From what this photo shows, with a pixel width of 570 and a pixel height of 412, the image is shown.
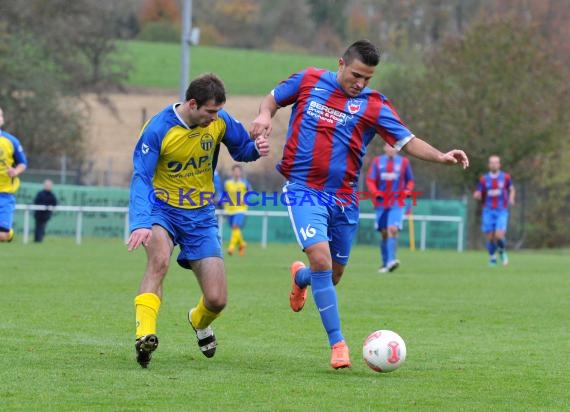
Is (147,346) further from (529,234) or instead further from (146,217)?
(529,234)

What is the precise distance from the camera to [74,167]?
37.5 metres

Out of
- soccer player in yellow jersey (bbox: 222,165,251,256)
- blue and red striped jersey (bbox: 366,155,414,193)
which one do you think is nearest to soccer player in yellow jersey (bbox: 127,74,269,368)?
blue and red striped jersey (bbox: 366,155,414,193)

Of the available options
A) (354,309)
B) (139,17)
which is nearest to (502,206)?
(354,309)

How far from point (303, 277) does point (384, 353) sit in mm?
1676

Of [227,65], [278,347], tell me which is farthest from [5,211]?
[227,65]

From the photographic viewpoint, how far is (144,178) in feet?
26.0

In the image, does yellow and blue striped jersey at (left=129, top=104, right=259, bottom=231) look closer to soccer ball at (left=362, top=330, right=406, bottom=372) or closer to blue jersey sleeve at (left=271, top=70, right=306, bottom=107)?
blue jersey sleeve at (left=271, top=70, right=306, bottom=107)

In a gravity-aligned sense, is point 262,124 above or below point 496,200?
above

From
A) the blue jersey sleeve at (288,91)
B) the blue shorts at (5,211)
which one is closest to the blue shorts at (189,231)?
the blue jersey sleeve at (288,91)

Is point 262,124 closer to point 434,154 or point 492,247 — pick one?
point 434,154

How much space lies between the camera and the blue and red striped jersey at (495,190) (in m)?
24.0

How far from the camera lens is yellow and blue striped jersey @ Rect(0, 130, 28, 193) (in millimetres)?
16000

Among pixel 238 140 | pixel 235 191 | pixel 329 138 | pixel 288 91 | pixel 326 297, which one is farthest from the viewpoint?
pixel 235 191

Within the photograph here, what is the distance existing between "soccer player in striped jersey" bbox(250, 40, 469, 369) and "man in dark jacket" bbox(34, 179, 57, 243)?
22628mm
